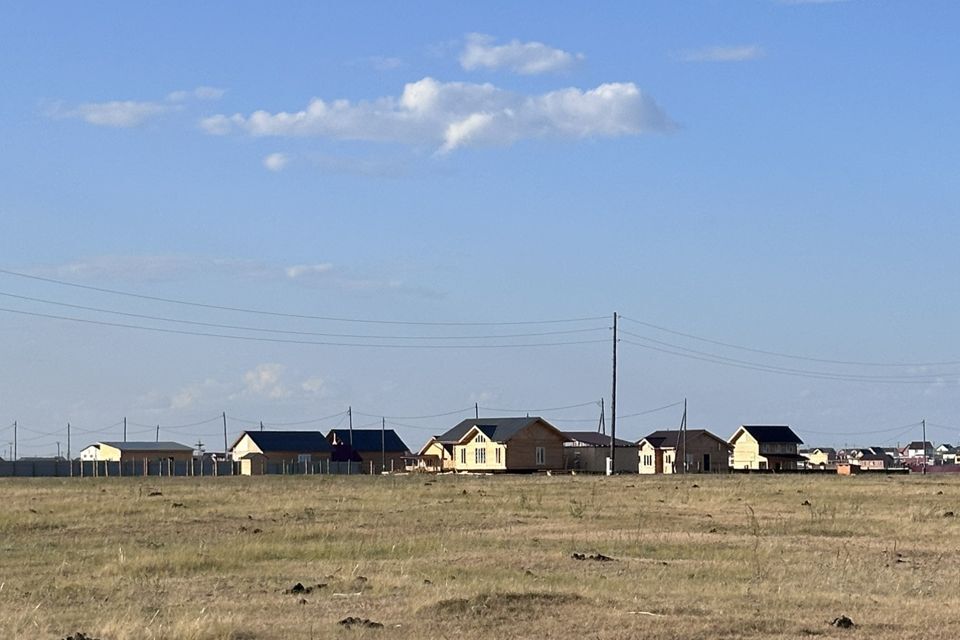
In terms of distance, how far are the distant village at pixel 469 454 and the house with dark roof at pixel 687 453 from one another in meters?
0.11

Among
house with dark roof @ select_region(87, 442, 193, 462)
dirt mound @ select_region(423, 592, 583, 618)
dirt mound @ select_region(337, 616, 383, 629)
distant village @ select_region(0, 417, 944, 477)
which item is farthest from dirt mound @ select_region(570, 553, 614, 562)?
house with dark roof @ select_region(87, 442, 193, 462)

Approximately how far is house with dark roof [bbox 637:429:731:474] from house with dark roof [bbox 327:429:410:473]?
31725 millimetres

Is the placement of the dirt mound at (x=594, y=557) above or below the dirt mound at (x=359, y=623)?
below

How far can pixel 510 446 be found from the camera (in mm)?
132250

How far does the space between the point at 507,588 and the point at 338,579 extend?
3.26m

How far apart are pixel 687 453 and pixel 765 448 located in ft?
84.0

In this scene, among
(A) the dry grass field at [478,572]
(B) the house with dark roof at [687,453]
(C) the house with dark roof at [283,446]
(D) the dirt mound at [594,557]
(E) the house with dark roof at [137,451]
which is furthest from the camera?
(E) the house with dark roof at [137,451]

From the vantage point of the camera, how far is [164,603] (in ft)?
61.7

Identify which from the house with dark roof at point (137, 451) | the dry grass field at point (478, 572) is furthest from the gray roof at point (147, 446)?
the dry grass field at point (478, 572)

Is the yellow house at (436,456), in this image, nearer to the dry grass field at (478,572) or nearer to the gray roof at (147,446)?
the gray roof at (147,446)

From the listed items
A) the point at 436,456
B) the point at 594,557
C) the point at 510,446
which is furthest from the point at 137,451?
the point at 594,557

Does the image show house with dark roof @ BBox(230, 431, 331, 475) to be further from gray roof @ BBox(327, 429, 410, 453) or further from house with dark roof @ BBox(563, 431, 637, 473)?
house with dark roof @ BBox(563, 431, 637, 473)

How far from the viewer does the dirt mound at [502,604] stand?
17.5m

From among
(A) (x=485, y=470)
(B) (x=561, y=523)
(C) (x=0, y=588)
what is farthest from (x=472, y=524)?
(A) (x=485, y=470)
